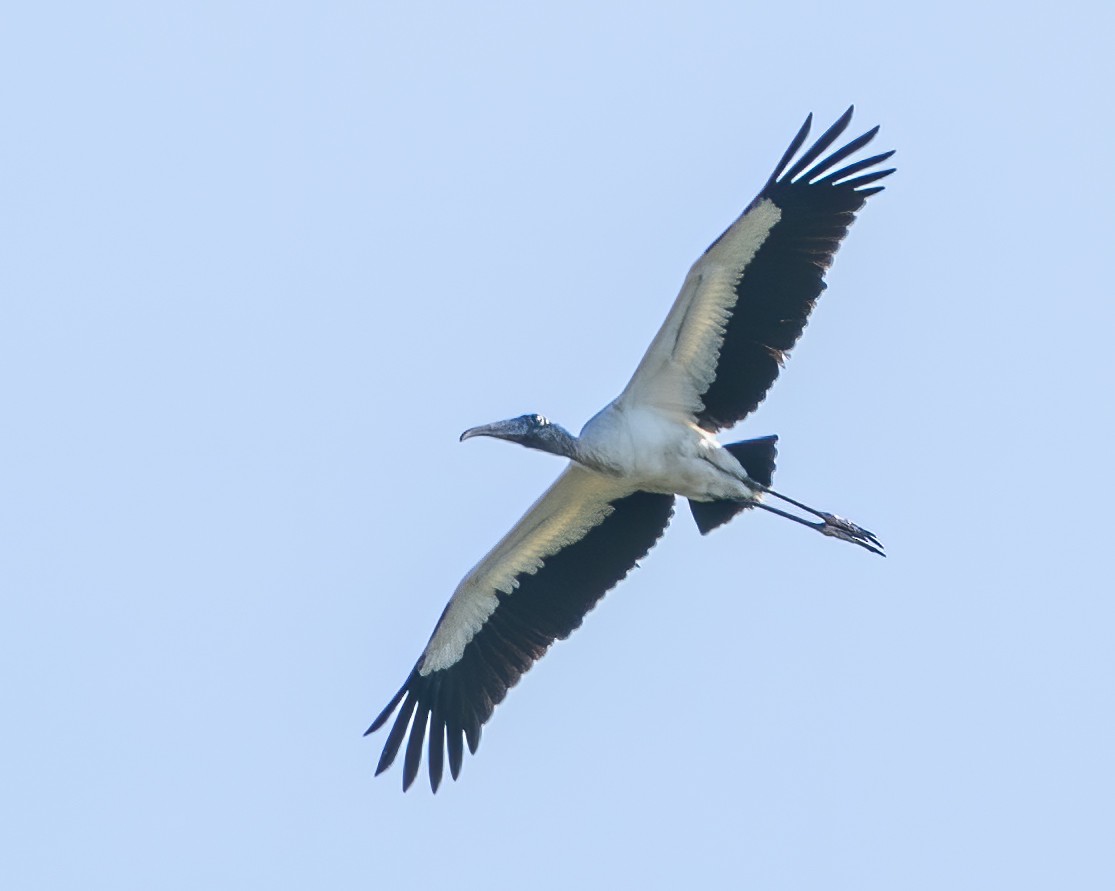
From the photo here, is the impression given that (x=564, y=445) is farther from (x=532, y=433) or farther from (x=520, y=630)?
(x=520, y=630)

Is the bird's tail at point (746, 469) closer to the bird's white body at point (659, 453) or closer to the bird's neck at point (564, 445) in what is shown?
the bird's white body at point (659, 453)

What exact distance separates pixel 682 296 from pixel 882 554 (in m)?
3.37

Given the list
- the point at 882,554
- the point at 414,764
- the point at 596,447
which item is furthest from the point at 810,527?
the point at 414,764

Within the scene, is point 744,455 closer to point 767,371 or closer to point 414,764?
point 767,371

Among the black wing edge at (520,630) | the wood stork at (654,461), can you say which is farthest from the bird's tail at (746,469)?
the black wing edge at (520,630)

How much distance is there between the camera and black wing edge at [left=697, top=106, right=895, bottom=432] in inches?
776

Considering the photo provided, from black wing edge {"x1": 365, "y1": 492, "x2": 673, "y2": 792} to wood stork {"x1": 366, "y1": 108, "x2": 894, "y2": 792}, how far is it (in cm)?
1

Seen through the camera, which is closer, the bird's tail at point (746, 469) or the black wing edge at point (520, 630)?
the bird's tail at point (746, 469)

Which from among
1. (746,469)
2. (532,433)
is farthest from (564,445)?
(746,469)

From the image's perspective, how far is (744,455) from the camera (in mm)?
20094

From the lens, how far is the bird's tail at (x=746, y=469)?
20.1 m

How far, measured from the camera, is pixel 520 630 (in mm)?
20859

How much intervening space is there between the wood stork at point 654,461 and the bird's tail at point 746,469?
12 mm

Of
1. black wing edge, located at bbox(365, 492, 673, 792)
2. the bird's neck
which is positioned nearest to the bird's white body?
the bird's neck
